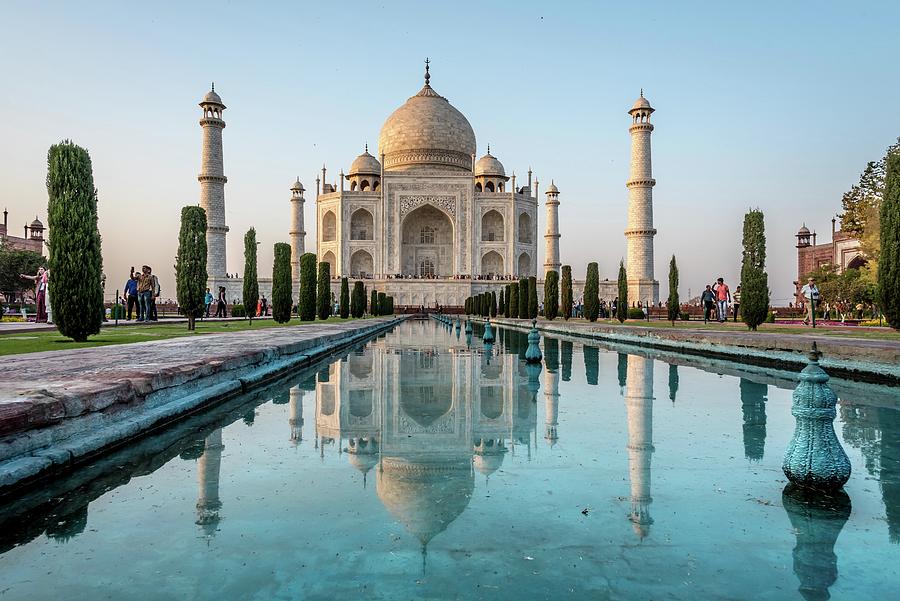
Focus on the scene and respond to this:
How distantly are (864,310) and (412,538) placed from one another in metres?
23.3

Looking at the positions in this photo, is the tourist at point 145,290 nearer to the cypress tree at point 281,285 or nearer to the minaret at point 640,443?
the cypress tree at point 281,285

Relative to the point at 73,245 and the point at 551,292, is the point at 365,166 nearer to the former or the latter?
the point at 551,292

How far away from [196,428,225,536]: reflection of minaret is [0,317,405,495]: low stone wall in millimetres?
382

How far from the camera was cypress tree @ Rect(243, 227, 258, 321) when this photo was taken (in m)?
14.2

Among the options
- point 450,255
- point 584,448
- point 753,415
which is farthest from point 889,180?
point 450,255

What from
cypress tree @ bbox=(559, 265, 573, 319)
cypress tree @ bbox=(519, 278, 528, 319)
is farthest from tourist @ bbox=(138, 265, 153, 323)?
cypress tree @ bbox=(559, 265, 573, 319)

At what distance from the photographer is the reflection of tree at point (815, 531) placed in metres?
1.31

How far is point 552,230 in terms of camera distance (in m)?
39.0

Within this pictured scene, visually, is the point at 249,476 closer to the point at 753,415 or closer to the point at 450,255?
the point at 753,415

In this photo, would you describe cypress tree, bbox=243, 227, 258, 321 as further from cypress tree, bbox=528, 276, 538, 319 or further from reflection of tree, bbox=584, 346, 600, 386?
reflection of tree, bbox=584, 346, 600, 386

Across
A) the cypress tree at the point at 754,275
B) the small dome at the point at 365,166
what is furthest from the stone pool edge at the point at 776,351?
the small dome at the point at 365,166

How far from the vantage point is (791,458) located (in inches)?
78.1

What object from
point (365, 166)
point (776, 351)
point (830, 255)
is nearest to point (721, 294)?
point (776, 351)

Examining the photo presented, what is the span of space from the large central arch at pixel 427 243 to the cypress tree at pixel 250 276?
23.8 m
